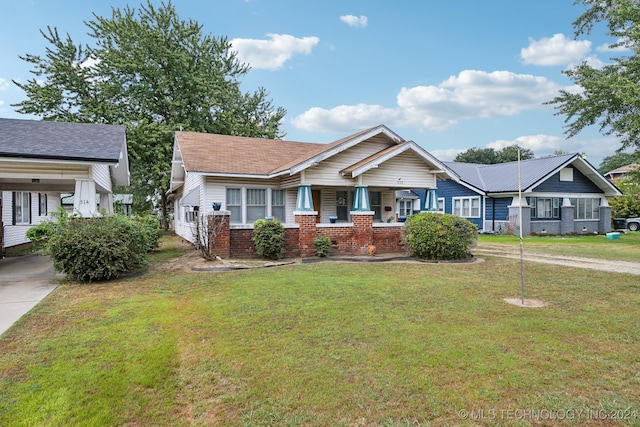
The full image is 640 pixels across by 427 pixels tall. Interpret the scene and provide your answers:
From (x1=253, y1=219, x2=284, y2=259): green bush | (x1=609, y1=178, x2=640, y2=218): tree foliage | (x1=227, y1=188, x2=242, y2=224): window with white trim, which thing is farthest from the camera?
(x1=609, y1=178, x2=640, y2=218): tree foliage

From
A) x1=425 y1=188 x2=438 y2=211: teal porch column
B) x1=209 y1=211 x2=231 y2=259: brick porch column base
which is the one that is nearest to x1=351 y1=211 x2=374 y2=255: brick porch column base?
x1=425 y1=188 x2=438 y2=211: teal porch column

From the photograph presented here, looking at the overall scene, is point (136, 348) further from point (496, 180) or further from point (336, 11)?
point (496, 180)

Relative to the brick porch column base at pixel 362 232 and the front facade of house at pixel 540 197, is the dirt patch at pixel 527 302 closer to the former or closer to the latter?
the brick porch column base at pixel 362 232

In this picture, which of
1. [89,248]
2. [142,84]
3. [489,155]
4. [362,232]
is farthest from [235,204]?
[489,155]

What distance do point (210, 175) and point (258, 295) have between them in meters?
7.36

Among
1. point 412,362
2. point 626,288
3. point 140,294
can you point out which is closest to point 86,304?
point 140,294

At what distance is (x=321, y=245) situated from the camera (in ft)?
40.4

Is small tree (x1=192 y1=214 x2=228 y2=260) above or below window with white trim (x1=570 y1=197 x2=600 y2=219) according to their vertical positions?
below

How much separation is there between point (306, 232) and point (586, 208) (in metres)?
23.3

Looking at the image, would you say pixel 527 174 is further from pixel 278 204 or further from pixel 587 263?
pixel 278 204

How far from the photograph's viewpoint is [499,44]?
1717cm

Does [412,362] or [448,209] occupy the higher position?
[448,209]

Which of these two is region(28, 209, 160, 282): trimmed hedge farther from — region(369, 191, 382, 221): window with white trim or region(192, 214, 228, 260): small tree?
region(369, 191, 382, 221): window with white trim

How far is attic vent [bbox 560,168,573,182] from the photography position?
24.1m
